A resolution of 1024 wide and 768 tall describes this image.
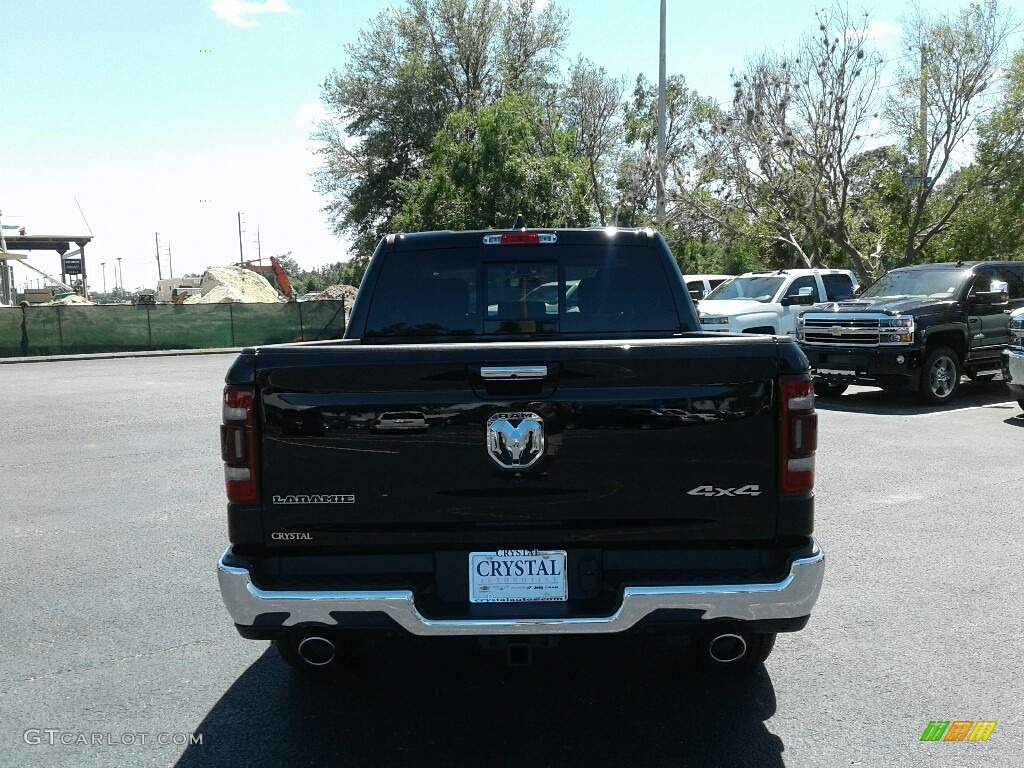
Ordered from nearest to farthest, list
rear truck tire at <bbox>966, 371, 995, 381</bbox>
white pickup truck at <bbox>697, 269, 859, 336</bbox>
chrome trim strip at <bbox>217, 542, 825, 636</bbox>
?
chrome trim strip at <bbox>217, 542, 825, 636</bbox> → rear truck tire at <bbox>966, 371, 995, 381</bbox> → white pickup truck at <bbox>697, 269, 859, 336</bbox>

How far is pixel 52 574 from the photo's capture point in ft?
19.0

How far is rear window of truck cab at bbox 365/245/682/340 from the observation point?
470cm

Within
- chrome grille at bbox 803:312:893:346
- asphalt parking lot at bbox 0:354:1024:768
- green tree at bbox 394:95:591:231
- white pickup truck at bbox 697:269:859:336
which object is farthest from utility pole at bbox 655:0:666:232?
asphalt parking lot at bbox 0:354:1024:768

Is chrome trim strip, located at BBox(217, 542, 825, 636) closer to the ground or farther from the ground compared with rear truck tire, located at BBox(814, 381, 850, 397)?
farther from the ground

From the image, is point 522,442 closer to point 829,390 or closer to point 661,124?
point 829,390

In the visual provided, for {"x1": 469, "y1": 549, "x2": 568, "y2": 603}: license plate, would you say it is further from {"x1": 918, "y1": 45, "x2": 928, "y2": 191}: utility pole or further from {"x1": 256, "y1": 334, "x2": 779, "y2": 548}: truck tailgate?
{"x1": 918, "y1": 45, "x2": 928, "y2": 191}: utility pole

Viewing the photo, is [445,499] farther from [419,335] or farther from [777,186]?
[777,186]

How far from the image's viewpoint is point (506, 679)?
4105mm

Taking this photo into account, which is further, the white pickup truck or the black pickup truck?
the white pickup truck

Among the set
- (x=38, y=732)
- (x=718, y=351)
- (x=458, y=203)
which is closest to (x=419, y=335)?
(x=718, y=351)

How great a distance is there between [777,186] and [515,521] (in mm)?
24686

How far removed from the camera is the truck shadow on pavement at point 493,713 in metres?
3.38

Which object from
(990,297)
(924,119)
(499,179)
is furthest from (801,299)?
(499,179)

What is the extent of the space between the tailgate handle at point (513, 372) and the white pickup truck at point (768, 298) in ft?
42.9
